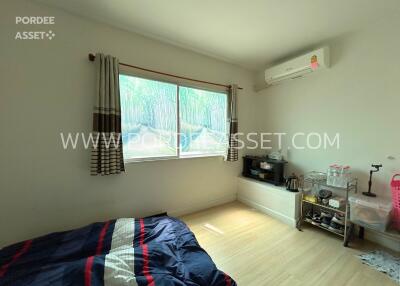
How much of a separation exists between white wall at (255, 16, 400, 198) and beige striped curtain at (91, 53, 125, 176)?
99.8 inches

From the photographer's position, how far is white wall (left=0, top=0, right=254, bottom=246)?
1.70 metres

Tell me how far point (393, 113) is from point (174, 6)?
99.3 inches

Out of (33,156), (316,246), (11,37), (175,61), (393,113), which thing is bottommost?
(316,246)

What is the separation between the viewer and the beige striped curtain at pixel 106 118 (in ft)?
6.54

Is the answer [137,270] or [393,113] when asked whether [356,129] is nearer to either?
[393,113]

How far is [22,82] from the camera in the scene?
1.73m

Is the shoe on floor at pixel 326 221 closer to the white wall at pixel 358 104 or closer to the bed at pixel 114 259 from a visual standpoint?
the white wall at pixel 358 104

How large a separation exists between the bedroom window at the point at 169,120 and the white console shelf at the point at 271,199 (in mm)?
748

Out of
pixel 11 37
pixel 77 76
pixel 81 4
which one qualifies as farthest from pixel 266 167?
pixel 11 37

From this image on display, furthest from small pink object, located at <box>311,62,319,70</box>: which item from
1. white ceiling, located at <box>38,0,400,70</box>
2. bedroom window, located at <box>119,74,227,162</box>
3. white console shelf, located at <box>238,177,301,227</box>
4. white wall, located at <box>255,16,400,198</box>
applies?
white console shelf, located at <box>238,177,301,227</box>

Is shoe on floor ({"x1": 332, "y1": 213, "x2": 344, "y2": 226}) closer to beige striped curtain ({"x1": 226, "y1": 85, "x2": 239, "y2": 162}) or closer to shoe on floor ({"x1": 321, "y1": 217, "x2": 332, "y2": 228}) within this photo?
shoe on floor ({"x1": 321, "y1": 217, "x2": 332, "y2": 228})

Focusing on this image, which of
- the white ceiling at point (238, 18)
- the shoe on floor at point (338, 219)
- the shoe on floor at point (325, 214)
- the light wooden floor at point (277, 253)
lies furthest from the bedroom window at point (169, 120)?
the shoe on floor at point (338, 219)

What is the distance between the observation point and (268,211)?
2818 millimetres

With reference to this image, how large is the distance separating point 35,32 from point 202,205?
112 inches
